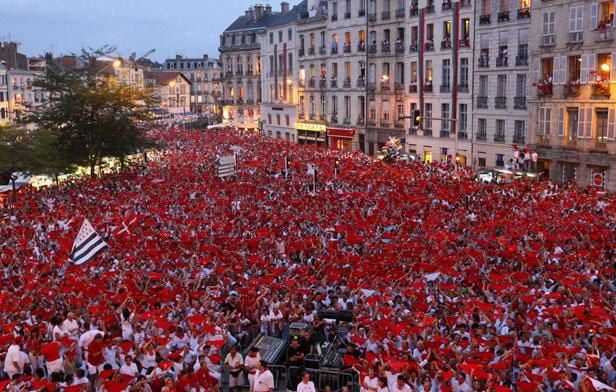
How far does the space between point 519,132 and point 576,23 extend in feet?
29.6

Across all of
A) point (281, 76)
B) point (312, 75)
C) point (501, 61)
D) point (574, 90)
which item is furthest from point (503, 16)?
point (281, 76)

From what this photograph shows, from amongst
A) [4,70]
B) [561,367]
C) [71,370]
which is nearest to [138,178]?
[71,370]

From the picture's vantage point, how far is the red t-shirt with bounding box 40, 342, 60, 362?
1296 cm

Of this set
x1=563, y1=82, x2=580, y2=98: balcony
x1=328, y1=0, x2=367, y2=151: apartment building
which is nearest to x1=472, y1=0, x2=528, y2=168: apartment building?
x1=563, y1=82, x2=580, y2=98: balcony

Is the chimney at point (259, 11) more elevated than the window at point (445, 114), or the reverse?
the chimney at point (259, 11)

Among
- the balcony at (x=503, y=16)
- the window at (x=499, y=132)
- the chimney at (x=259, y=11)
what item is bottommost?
the window at (x=499, y=132)

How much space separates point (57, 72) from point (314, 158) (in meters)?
17.6

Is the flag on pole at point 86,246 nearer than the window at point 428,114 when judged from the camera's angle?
Yes

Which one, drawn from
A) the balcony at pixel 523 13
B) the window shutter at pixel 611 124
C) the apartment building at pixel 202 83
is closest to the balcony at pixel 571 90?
the window shutter at pixel 611 124

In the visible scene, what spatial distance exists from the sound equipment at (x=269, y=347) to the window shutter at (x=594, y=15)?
30803 mm

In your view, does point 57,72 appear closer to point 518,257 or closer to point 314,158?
point 314,158

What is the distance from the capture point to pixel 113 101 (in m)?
44.7

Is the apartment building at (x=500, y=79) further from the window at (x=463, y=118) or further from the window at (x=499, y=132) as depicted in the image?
the window at (x=463, y=118)

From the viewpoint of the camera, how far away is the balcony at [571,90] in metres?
39.3
